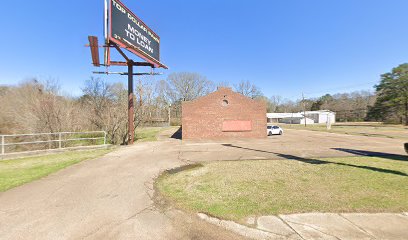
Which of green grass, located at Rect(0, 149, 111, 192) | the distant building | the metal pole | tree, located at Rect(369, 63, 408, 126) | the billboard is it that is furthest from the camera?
the distant building

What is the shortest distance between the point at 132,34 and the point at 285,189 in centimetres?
1325

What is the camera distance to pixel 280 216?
3.81m

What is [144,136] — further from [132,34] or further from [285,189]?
[285,189]

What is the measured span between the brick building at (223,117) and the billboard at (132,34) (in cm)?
718

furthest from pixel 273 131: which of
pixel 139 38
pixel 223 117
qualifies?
pixel 139 38

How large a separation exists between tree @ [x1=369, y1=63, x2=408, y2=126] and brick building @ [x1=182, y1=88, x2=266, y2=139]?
4862 cm

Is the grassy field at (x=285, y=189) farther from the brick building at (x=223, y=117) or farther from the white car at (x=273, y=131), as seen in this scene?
the white car at (x=273, y=131)

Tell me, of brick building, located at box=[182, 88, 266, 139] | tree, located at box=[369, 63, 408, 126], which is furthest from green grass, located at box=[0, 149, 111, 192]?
tree, located at box=[369, 63, 408, 126]

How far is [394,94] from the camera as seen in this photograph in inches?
1945

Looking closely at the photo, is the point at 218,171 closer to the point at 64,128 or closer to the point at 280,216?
the point at 280,216

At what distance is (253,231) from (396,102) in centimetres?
6743

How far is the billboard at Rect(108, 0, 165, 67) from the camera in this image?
1149 cm

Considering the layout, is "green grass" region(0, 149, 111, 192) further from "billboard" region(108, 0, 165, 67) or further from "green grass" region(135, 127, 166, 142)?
"green grass" region(135, 127, 166, 142)

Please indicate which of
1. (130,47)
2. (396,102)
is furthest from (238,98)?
(396,102)
